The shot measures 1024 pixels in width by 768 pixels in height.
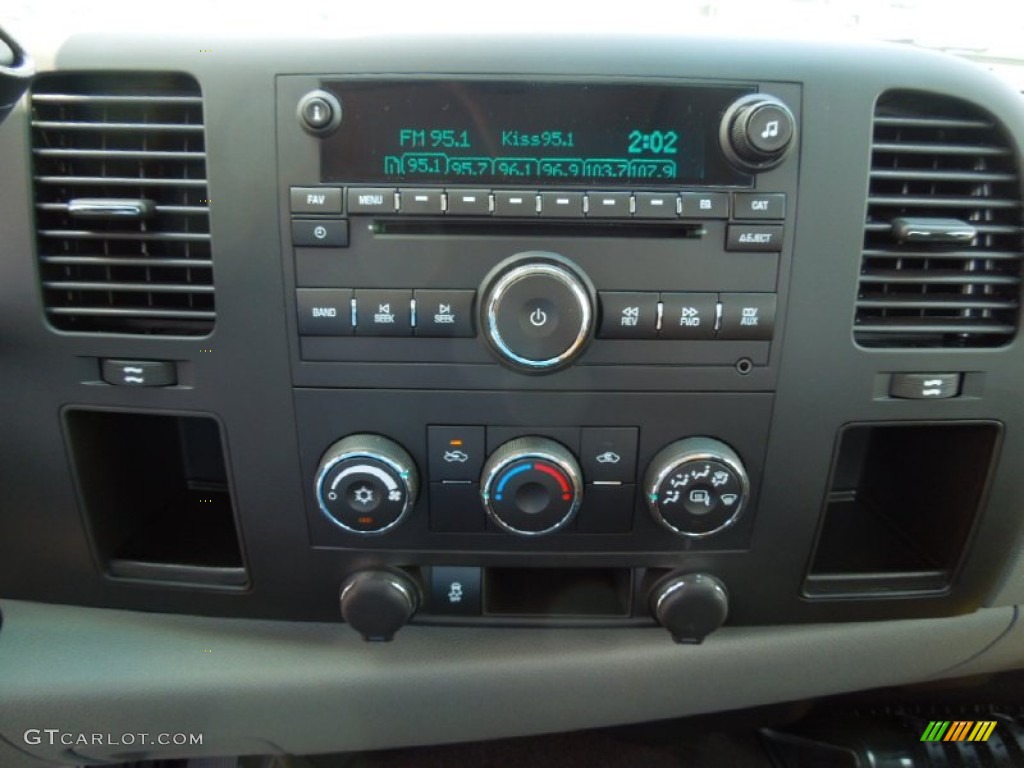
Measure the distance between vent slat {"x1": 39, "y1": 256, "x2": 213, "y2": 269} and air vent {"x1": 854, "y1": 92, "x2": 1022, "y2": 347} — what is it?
763 millimetres

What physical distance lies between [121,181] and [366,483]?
0.43 meters

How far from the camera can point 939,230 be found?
0.83 metres

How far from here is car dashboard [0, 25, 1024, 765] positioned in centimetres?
79

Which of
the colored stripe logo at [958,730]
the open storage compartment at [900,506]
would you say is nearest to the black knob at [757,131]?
the open storage compartment at [900,506]

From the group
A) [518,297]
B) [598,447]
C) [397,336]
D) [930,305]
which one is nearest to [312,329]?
[397,336]

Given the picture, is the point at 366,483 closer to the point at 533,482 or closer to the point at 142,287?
the point at 533,482

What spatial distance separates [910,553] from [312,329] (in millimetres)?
896

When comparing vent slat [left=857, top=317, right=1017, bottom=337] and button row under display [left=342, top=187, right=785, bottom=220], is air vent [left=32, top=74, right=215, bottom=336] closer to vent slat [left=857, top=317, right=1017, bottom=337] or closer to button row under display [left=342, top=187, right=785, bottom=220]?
button row under display [left=342, top=187, right=785, bottom=220]

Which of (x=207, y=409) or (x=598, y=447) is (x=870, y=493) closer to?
(x=598, y=447)

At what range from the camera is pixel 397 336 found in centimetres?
83

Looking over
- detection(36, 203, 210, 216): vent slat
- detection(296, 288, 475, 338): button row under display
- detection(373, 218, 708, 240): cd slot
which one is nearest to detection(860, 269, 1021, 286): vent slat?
detection(373, 218, 708, 240): cd slot

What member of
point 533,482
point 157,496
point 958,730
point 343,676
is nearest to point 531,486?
point 533,482

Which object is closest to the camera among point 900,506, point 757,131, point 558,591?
point 757,131

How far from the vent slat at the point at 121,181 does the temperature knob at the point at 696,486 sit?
0.61 metres
